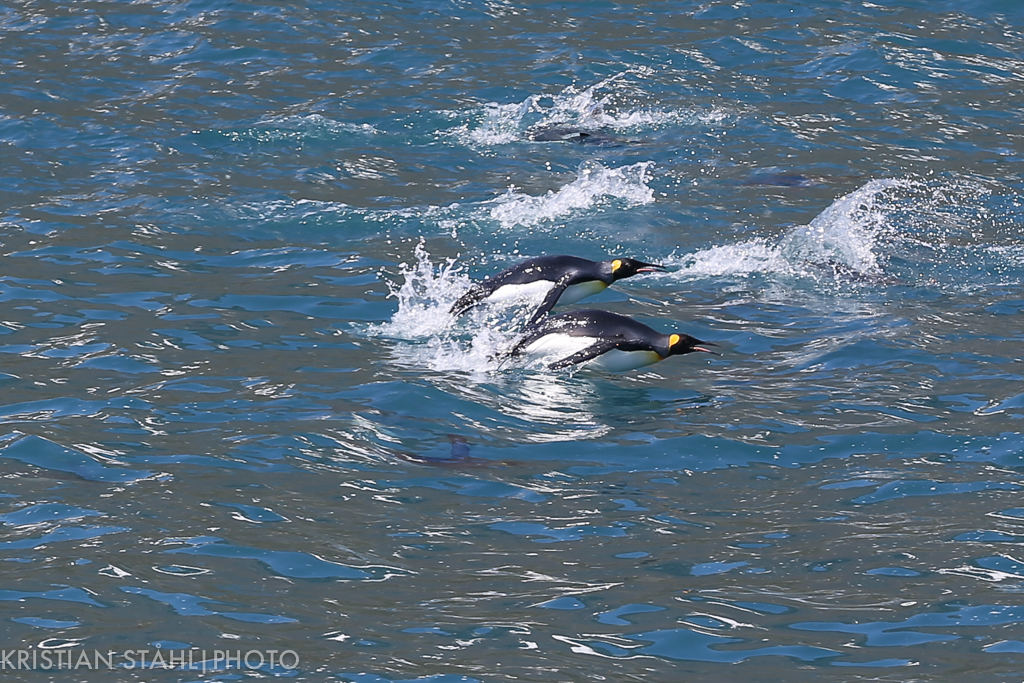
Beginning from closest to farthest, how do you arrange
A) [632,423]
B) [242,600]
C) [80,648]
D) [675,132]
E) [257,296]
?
1. [80,648]
2. [242,600]
3. [632,423]
4. [257,296]
5. [675,132]

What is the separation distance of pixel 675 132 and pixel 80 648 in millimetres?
10659

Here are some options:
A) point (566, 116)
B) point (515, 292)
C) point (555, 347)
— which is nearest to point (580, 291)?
point (515, 292)

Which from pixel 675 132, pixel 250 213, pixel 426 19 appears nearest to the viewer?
pixel 250 213

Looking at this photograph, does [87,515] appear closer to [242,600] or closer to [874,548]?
[242,600]

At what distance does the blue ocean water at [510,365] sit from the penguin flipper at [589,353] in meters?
0.18

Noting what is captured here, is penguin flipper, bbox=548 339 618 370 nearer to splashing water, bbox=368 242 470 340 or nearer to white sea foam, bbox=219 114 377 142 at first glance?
splashing water, bbox=368 242 470 340

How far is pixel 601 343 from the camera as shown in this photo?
8.48m

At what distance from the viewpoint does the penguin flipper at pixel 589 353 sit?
27.7ft

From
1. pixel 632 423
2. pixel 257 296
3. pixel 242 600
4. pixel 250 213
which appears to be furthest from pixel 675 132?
pixel 242 600

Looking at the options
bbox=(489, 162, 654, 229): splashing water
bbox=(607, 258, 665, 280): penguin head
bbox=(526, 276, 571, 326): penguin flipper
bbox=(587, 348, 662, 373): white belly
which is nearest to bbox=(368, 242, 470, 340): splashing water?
bbox=(526, 276, 571, 326): penguin flipper

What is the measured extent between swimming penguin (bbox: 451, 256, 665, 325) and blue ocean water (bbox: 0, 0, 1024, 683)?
19cm

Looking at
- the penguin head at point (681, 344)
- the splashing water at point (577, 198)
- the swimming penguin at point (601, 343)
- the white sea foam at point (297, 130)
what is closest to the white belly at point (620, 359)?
the swimming penguin at point (601, 343)

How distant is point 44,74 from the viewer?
16.6 meters

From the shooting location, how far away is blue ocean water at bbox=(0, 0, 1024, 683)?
17.8ft
